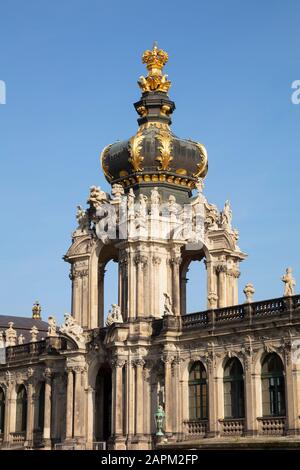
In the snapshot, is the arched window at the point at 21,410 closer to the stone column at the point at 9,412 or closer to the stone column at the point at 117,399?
the stone column at the point at 9,412

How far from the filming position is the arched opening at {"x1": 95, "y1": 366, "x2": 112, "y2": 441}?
61000 millimetres

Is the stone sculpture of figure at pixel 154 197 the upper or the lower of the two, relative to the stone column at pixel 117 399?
upper

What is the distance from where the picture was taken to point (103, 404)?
61.5m

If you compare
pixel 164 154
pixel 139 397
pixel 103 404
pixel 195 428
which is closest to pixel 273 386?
pixel 195 428

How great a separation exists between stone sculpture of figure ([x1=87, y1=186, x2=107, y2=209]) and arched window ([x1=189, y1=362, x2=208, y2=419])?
495 inches

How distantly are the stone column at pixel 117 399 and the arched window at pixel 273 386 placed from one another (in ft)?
32.4

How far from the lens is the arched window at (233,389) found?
5181 cm

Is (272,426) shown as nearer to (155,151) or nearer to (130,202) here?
(130,202)

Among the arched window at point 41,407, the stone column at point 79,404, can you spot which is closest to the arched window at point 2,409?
the arched window at point 41,407

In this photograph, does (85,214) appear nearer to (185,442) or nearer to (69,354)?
(69,354)

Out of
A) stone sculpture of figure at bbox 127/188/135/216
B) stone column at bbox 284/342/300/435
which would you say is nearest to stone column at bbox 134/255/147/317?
stone sculpture of figure at bbox 127/188/135/216

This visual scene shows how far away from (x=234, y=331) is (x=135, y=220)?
1055 cm

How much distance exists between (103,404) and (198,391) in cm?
913

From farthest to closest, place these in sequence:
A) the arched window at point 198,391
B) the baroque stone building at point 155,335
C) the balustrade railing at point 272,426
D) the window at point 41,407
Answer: the window at point 41,407 < the arched window at point 198,391 < the baroque stone building at point 155,335 < the balustrade railing at point 272,426
